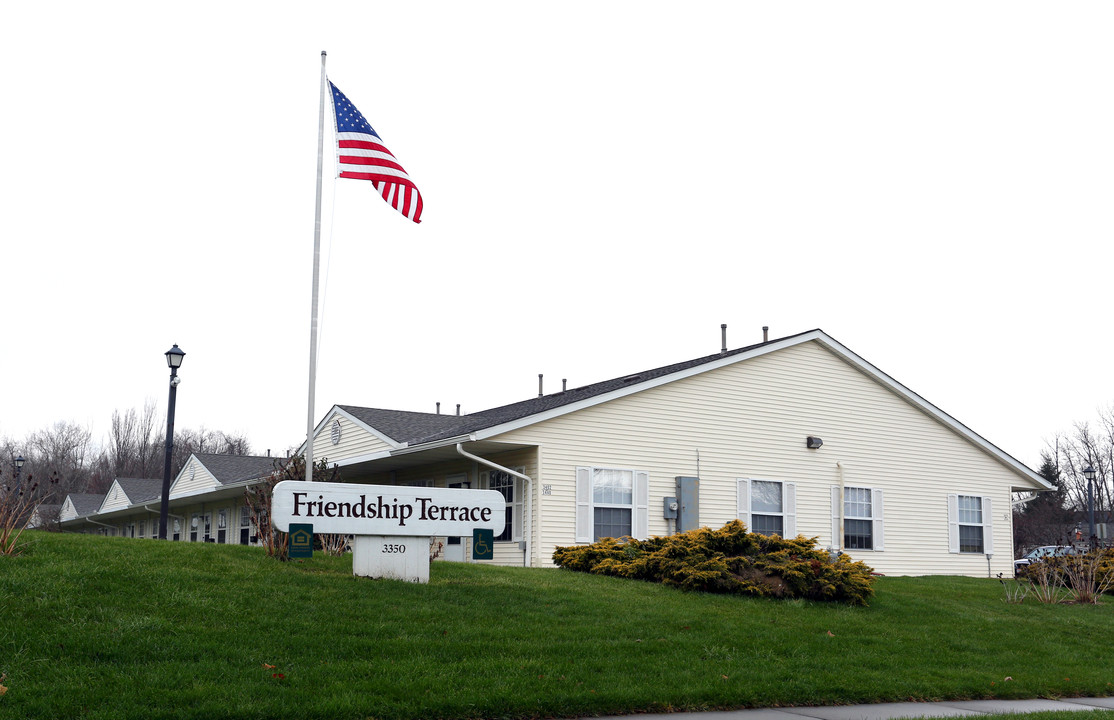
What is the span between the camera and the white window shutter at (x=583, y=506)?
1836cm

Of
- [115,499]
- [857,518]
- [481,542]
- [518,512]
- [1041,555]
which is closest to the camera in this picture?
[481,542]

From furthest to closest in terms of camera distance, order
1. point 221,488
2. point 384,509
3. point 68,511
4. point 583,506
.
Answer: point 68,511
point 221,488
point 583,506
point 384,509

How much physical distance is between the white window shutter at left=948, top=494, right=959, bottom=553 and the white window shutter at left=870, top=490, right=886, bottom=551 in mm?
2175

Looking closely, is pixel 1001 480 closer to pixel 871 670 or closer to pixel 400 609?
pixel 871 670

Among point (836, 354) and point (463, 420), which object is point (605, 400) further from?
point (836, 354)

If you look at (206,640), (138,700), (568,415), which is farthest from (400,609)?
(568,415)

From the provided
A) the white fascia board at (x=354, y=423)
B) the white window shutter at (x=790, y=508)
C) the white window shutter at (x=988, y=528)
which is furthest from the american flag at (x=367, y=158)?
the white window shutter at (x=988, y=528)

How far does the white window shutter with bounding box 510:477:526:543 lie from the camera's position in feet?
61.0

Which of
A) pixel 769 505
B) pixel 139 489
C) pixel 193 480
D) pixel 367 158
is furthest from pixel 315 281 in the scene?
pixel 139 489

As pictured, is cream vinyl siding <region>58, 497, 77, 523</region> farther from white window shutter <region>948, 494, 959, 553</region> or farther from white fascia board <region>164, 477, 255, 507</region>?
white window shutter <region>948, 494, 959, 553</region>

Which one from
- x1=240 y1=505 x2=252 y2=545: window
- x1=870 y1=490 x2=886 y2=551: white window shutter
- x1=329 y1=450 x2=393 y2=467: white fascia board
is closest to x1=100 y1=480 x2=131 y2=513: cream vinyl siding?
x1=240 y1=505 x2=252 y2=545: window

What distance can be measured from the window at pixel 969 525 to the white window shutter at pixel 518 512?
10.7 meters

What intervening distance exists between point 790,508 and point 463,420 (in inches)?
288

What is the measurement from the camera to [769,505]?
68.2ft
